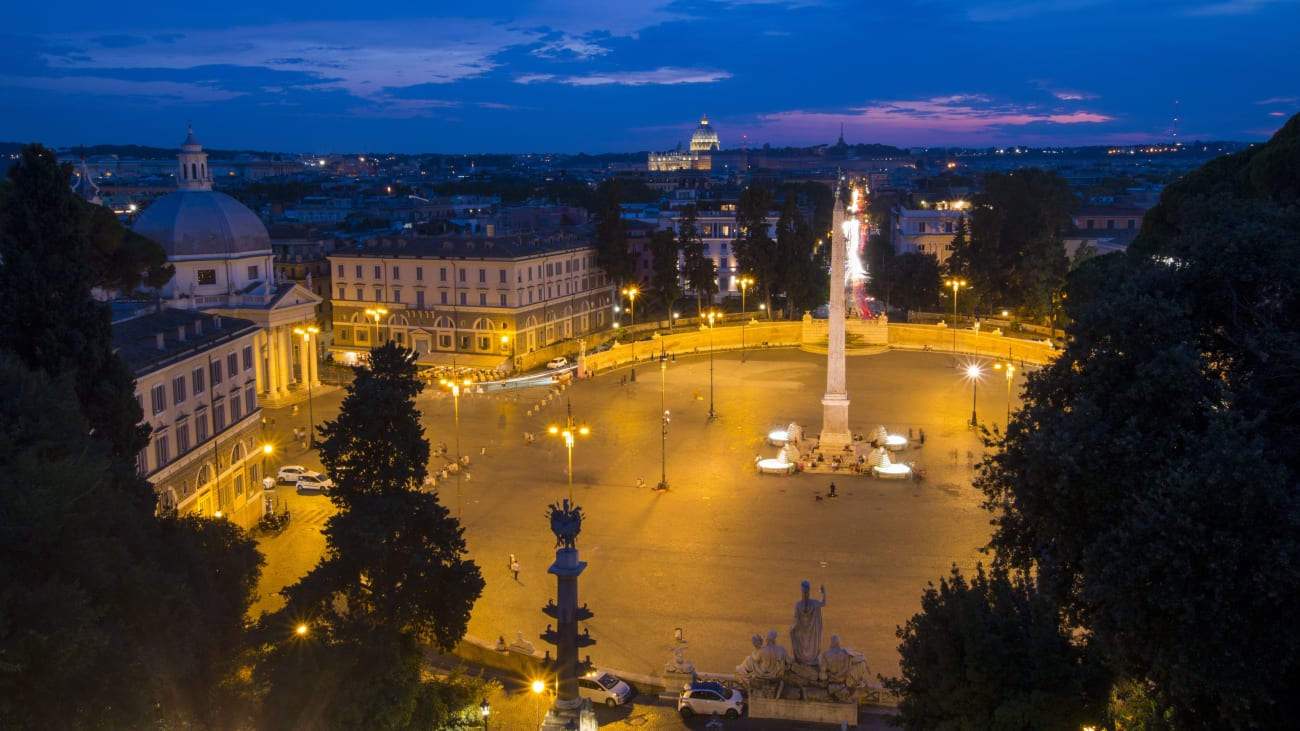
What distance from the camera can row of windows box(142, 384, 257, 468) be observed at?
25031 mm

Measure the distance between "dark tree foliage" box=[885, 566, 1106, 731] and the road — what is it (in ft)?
18.5

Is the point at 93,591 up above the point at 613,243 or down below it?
below

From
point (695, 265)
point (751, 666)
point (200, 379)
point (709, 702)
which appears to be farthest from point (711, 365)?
point (709, 702)

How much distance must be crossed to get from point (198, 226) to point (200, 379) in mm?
21418

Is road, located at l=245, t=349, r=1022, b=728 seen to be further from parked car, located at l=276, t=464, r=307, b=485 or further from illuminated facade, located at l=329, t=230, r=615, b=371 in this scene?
illuminated facade, located at l=329, t=230, r=615, b=371

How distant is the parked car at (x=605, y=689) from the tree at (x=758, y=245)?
47.1 m

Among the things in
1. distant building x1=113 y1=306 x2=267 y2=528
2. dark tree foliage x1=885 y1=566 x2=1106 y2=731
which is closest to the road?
distant building x1=113 y1=306 x2=267 y2=528

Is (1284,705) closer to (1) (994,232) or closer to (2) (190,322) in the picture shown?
(2) (190,322)

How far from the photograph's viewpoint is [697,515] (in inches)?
1175

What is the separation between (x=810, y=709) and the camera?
17.7 meters

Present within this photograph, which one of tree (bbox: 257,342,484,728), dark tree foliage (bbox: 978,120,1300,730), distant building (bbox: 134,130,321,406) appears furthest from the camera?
distant building (bbox: 134,130,321,406)

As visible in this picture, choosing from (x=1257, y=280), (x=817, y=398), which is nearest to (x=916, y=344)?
(x=817, y=398)

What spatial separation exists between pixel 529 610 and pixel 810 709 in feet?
24.1

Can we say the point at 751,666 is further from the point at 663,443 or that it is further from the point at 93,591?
the point at 663,443
